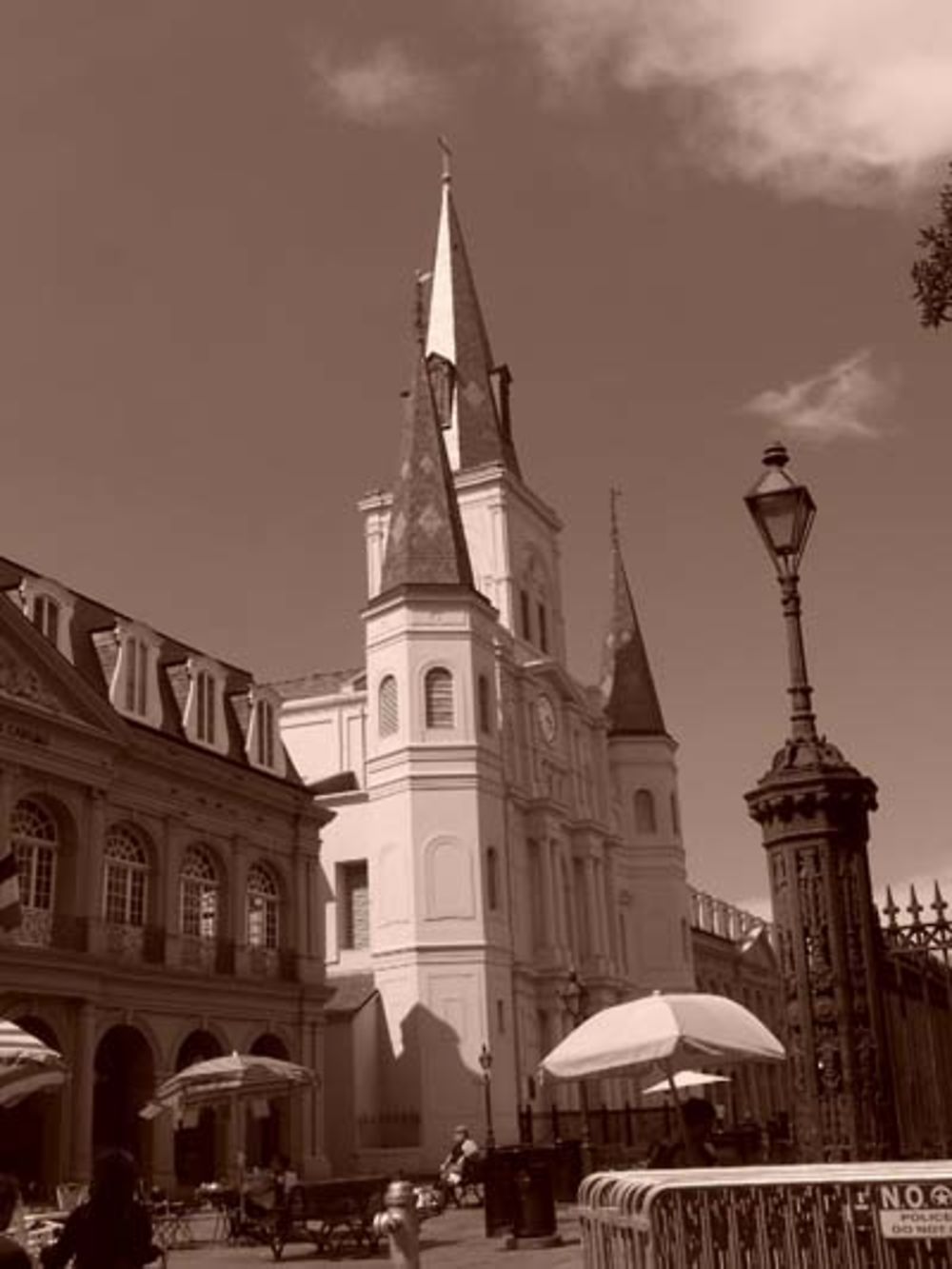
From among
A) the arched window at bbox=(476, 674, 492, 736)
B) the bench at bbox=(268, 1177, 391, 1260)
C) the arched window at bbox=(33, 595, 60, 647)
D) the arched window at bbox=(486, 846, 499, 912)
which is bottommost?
the bench at bbox=(268, 1177, 391, 1260)

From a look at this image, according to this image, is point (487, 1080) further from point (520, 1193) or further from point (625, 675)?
point (625, 675)

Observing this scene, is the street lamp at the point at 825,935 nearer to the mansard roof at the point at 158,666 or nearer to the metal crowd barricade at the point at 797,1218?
the metal crowd barricade at the point at 797,1218

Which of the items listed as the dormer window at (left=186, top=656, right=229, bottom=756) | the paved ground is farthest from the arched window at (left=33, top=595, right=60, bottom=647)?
the paved ground

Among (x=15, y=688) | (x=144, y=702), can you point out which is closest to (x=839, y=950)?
(x=15, y=688)

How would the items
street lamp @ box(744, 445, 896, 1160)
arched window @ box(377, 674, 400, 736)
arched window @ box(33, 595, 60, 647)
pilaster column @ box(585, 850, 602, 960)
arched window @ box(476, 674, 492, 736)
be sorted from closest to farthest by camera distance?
street lamp @ box(744, 445, 896, 1160), arched window @ box(33, 595, 60, 647), arched window @ box(377, 674, 400, 736), arched window @ box(476, 674, 492, 736), pilaster column @ box(585, 850, 602, 960)

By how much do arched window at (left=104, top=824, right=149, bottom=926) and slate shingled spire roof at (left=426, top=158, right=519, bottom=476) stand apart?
27.3 meters

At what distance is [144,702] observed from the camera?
1405 inches

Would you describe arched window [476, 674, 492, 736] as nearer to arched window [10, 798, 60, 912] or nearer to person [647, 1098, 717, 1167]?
arched window [10, 798, 60, 912]

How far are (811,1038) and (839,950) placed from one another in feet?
1.67

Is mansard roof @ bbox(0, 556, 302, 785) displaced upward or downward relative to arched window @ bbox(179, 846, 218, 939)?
upward

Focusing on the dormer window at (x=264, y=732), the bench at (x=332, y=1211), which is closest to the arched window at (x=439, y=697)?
the dormer window at (x=264, y=732)

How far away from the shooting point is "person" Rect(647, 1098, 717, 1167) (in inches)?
432

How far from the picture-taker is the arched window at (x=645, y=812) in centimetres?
5988

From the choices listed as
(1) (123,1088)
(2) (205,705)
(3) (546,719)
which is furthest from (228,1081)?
(3) (546,719)
